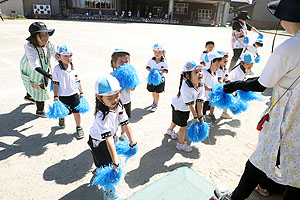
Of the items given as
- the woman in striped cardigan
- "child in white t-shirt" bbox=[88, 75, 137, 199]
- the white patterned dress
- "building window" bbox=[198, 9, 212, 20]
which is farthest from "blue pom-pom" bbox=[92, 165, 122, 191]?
"building window" bbox=[198, 9, 212, 20]

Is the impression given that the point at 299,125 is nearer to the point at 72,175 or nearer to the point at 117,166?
the point at 117,166

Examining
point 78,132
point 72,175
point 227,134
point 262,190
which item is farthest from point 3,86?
point 262,190

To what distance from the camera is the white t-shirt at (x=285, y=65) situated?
1.67 meters

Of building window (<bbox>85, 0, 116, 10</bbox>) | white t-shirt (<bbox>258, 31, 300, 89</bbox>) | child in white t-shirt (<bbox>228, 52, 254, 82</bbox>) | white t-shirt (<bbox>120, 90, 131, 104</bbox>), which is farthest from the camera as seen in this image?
building window (<bbox>85, 0, 116, 10</bbox>)

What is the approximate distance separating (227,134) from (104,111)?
2.81 metres

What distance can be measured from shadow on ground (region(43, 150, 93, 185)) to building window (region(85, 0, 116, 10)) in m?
36.3

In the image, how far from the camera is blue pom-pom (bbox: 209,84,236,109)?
371 centimetres

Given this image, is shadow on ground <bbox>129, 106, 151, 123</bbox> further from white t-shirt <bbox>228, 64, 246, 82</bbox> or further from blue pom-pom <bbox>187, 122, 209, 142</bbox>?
white t-shirt <bbox>228, 64, 246, 82</bbox>

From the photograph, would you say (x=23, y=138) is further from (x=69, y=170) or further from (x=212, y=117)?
(x=212, y=117)

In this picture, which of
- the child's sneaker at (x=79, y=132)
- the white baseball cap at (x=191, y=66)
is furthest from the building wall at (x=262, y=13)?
the child's sneaker at (x=79, y=132)

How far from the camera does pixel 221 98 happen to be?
371 cm

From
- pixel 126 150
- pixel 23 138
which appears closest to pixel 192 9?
pixel 23 138

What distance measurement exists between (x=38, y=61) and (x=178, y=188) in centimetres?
331

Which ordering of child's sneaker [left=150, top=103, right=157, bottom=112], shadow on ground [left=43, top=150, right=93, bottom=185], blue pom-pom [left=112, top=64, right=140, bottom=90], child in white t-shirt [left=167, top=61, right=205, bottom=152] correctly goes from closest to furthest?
shadow on ground [left=43, top=150, right=93, bottom=185] → child in white t-shirt [left=167, top=61, right=205, bottom=152] → blue pom-pom [left=112, top=64, right=140, bottom=90] → child's sneaker [left=150, top=103, right=157, bottom=112]
